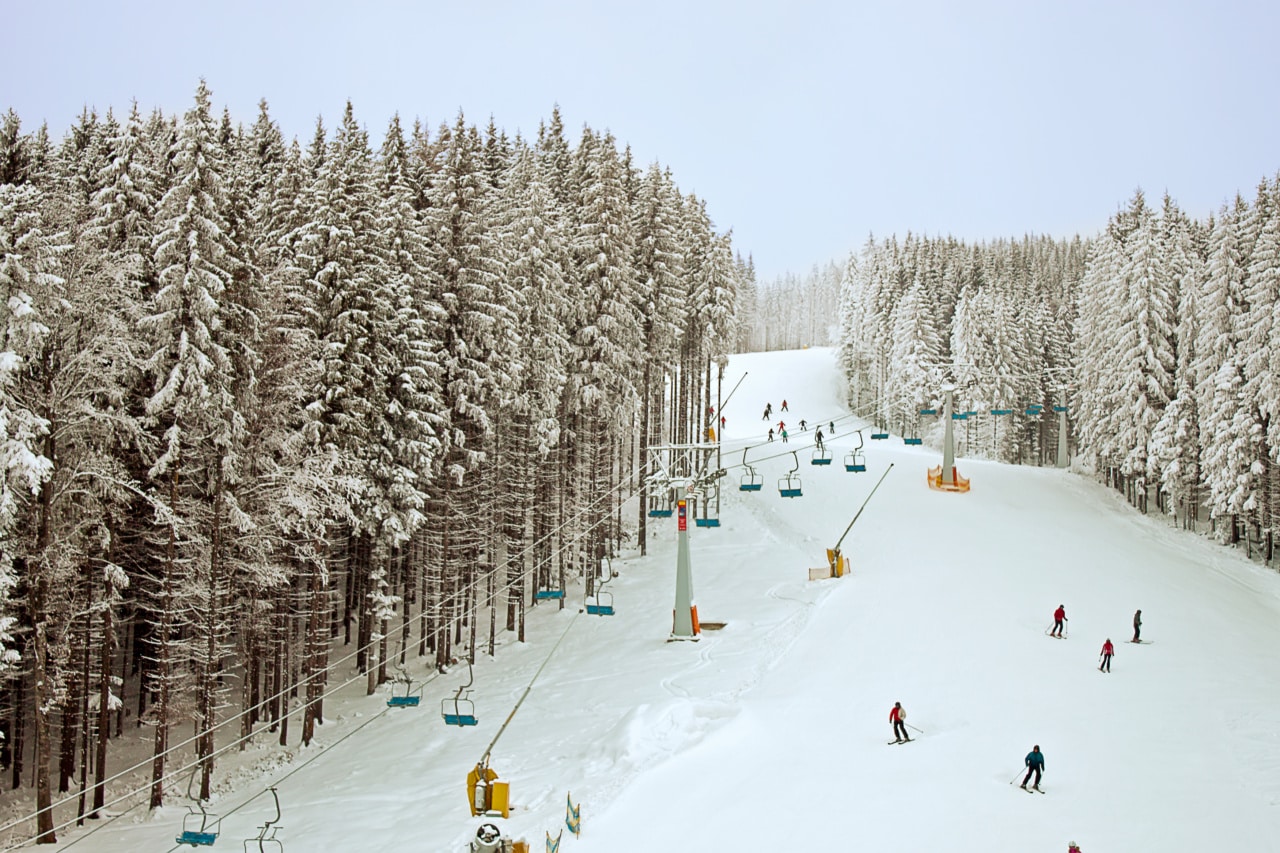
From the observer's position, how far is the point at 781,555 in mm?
42562

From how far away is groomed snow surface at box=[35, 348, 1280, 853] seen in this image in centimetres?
1842

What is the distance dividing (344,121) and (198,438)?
12812 millimetres

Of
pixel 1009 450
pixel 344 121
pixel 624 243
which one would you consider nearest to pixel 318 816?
pixel 344 121

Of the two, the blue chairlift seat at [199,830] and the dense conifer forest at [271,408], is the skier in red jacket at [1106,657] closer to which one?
the dense conifer forest at [271,408]

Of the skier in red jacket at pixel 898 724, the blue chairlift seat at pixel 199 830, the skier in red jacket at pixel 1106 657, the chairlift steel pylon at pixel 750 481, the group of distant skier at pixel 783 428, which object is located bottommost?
the blue chairlift seat at pixel 199 830

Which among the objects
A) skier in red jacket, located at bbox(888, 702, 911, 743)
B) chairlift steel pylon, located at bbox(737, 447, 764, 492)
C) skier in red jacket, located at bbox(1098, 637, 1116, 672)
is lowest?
skier in red jacket, located at bbox(888, 702, 911, 743)

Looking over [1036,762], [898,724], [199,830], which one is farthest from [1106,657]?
[199,830]

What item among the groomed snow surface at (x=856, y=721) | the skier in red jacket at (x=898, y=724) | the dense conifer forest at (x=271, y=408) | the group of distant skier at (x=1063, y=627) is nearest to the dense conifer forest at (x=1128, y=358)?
the groomed snow surface at (x=856, y=721)

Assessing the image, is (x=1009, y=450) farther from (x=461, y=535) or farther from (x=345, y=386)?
(x=345, y=386)

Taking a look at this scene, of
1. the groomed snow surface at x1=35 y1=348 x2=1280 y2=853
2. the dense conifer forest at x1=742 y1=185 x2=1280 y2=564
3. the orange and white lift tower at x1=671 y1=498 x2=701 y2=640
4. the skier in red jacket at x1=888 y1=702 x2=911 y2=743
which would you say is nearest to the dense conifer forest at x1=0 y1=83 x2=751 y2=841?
the groomed snow surface at x1=35 y1=348 x2=1280 y2=853

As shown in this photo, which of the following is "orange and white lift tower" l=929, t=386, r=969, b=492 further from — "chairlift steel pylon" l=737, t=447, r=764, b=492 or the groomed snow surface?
"chairlift steel pylon" l=737, t=447, r=764, b=492

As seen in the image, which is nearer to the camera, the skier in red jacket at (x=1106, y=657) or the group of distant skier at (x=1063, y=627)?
the skier in red jacket at (x=1106, y=657)

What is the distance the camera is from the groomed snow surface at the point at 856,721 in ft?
60.4

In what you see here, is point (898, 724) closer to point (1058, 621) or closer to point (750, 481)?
point (1058, 621)
